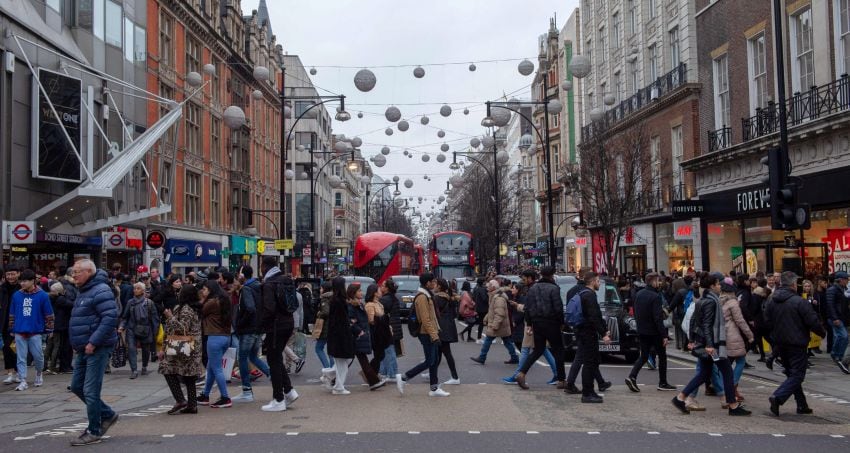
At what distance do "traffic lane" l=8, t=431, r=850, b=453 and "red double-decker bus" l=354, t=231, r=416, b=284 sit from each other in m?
28.8

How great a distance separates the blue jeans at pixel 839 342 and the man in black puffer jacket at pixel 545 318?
564 cm


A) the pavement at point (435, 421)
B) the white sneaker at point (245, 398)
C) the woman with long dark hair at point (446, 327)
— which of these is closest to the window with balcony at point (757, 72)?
the pavement at point (435, 421)

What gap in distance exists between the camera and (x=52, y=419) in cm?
1003

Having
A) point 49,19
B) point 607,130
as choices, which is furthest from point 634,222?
point 49,19

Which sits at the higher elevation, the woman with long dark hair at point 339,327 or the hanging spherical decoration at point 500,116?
the hanging spherical decoration at point 500,116

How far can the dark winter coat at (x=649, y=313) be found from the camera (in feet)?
38.0

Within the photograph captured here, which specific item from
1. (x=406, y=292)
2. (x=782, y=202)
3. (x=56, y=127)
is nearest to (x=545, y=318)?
(x=782, y=202)

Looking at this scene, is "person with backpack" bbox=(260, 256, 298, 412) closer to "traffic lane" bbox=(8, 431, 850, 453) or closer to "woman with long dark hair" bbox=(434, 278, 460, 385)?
"traffic lane" bbox=(8, 431, 850, 453)

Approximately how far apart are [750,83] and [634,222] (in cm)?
1113

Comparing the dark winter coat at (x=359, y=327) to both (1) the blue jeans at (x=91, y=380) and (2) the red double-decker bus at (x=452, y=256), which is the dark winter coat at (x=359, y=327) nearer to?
(1) the blue jeans at (x=91, y=380)

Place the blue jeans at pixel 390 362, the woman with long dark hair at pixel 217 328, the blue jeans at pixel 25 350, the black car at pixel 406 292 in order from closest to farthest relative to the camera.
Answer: the woman with long dark hair at pixel 217 328 < the blue jeans at pixel 25 350 < the blue jeans at pixel 390 362 < the black car at pixel 406 292

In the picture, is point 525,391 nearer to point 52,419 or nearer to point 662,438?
point 662,438

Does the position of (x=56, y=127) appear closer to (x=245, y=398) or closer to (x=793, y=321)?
(x=245, y=398)

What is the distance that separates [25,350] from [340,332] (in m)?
5.00
